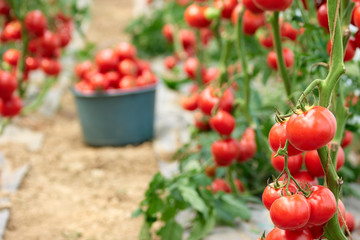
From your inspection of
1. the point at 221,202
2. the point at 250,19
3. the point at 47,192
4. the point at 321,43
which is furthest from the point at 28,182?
the point at 321,43

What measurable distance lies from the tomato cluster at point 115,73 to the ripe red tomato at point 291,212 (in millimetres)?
2229

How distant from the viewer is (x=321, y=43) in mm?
1481

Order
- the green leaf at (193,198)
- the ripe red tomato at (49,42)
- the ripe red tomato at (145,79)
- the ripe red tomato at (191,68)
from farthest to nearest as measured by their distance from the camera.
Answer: the ripe red tomato at (145,79) < the ripe red tomato at (49,42) < the ripe red tomato at (191,68) < the green leaf at (193,198)

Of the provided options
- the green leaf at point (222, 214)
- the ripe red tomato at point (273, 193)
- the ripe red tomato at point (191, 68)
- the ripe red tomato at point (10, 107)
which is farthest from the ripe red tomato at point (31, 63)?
the ripe red tomato at point (273, 193)

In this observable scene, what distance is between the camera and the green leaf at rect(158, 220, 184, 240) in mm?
1635

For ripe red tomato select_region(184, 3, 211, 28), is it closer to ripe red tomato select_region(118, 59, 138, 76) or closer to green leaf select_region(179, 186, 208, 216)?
green leaf select_region(179, 186, 208, 216)

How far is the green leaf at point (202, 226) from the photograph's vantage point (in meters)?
1.64

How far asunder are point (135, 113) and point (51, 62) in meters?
0.64

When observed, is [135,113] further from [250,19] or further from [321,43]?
[321,43]

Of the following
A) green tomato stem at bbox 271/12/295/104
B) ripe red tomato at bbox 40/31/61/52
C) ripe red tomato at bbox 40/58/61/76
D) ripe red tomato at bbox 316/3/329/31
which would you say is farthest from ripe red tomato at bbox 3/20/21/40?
ripe red tomato at bbox 316/3/329/31

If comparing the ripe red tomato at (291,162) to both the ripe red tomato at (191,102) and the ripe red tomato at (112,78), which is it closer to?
the ripe red tomato at (191,102)

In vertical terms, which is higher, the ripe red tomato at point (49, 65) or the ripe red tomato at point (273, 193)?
the ripe red tomato at point (273, 193)

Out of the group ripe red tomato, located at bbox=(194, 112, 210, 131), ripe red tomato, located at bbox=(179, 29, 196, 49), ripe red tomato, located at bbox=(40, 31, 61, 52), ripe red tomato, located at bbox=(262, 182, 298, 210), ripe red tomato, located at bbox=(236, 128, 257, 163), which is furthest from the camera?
ripe red tomato, located at bbox=(179, 29, 196, 49)

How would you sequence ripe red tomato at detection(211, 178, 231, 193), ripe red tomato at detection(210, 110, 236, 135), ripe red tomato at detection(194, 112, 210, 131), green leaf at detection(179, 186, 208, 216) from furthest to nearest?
ripe red tomato at detection(194, 112, 210, 131) < ripe red tomato at detection(211, 178, 231, 193) < ripe red tomato at detection(210, 110, 236, 135) < green leaf at detection(179, 186, 208, 216)
